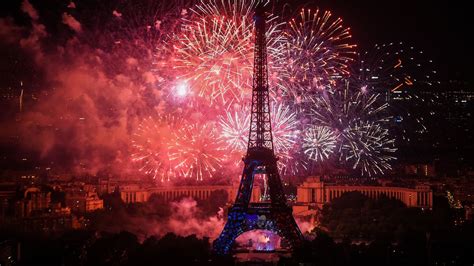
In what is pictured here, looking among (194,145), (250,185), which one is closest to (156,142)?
(194,145)

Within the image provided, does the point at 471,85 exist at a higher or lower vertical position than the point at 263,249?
higher

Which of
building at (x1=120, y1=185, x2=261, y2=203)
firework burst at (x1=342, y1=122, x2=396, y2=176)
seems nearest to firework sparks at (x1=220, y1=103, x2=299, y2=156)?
firework burst at (x1=342, y1=122, x2=396, y2=176)

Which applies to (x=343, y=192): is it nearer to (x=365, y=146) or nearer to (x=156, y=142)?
(x=365, y=146)

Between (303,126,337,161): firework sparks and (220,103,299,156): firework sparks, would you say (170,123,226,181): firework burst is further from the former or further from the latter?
(303,126,337,161): firework sparks

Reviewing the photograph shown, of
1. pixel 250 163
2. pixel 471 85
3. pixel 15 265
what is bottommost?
pixel 15 265

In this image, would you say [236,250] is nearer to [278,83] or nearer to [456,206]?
[278,83]

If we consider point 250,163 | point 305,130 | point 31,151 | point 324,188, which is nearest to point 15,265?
point 250,163

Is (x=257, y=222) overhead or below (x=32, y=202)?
below
